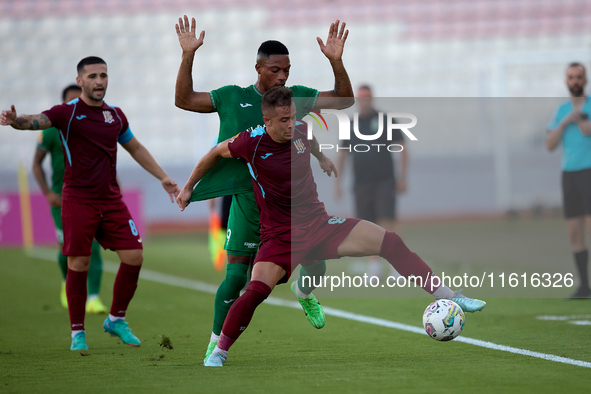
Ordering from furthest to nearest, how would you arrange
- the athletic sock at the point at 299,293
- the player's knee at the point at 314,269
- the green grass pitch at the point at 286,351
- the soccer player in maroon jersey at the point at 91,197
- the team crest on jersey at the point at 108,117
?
the team crest on jersey at the point at 108,117 → the soccer player in maroon jersey at the point at 91,197 → the athletic sock at the point at 299,293 → the player's knee at the point at 314,269 → the green grass pitch at the point at 286,351

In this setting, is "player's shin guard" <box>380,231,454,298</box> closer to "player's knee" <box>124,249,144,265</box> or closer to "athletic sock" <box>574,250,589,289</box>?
"player's knee" <box>124,249,144,265</box>

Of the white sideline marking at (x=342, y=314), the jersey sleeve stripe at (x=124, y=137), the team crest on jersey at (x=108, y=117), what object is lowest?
the white sideline marking at (x=342, y=314)

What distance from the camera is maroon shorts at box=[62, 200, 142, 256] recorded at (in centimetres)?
539

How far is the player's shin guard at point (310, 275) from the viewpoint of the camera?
4980 millimetres

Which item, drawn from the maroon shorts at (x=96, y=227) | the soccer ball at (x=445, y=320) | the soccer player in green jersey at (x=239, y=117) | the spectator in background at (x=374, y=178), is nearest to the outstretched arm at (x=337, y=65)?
the soccer player in green jersey at (x=239, y=117)

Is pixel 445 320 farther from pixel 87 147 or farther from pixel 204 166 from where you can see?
pixel 87 147

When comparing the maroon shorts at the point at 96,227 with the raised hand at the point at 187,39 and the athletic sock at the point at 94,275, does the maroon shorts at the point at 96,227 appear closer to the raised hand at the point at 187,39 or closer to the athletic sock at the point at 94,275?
the raised hand at the point at 187,39

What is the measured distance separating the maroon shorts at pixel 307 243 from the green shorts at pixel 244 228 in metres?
0.18

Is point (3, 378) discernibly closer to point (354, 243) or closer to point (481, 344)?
point (354, 243)

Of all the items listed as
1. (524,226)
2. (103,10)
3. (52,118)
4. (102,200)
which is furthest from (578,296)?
(103,10)

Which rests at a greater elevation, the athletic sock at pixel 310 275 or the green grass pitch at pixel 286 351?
the athletic sock at pixel 310 275

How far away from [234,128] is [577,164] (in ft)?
13.6

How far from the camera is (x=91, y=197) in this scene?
5.48 metres

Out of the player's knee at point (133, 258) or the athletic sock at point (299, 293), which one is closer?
the athletic sock at point (299, 293)
